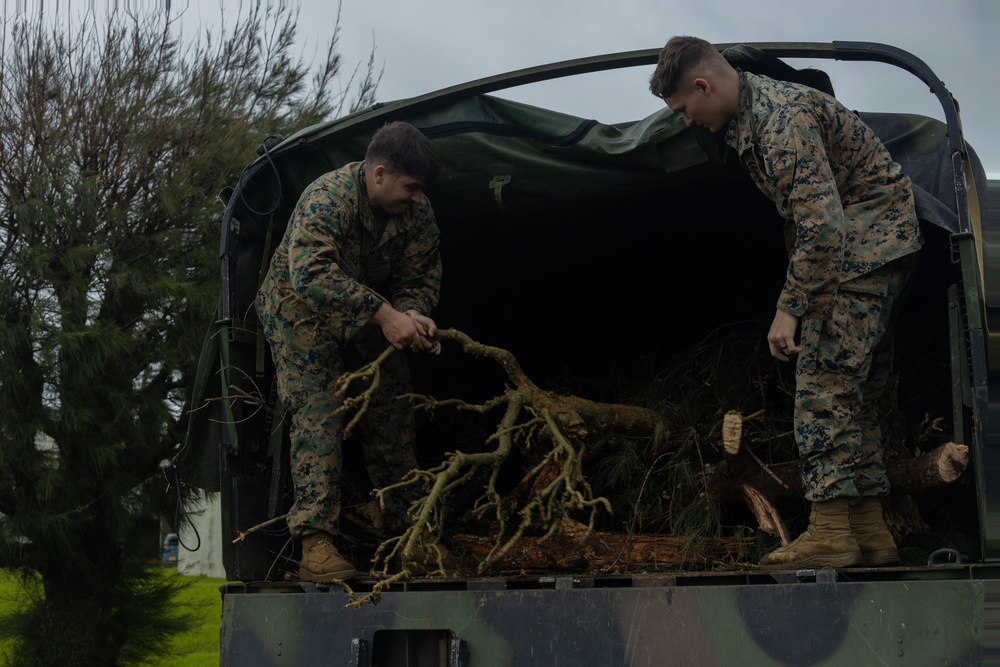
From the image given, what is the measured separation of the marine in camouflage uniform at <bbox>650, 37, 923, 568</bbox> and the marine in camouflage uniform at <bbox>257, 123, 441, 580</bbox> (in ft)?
3.76

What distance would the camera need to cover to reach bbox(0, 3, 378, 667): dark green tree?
6.88m

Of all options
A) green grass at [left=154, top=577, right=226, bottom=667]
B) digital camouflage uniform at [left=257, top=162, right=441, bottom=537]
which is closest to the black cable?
digital camouflage uniform at [left=257, top=162, right=441, bottom=537]

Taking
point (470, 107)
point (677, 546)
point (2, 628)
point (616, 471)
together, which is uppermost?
point (470, 107)

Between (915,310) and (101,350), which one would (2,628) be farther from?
(915,310)

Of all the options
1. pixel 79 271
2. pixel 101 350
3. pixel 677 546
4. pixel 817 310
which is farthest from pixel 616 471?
pixel 79 271

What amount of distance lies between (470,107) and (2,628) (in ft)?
17.1

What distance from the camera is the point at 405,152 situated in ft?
12.9

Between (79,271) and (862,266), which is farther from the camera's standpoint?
(79,271)

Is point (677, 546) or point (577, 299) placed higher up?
point (577, 299)

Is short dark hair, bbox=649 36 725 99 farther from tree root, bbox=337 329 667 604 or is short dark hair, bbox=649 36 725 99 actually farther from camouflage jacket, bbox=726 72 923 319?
tree root, bbox=337 329 667 604

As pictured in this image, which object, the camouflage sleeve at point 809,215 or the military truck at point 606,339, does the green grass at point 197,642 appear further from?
the camouflage sleeve at point 809,215

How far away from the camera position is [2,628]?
7258 mm

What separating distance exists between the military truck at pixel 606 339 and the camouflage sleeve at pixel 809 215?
0.37m

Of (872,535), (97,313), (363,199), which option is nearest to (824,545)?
(872,535)
